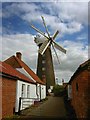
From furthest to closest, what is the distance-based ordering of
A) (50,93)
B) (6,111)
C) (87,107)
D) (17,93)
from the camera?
(50,93)
(17,93)
(6,111)
(87,107)

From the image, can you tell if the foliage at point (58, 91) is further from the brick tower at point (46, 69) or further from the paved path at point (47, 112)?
the paved path at point (47, 112)

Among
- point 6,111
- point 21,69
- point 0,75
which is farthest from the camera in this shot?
point 21,69

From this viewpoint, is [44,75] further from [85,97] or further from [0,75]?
[85,97]

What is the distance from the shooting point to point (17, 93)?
49.6ft

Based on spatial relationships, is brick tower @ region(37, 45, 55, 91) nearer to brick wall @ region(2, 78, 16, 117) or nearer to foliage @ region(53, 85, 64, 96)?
foliage @ region(53, 85, 64, 96)

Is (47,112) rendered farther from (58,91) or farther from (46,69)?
(46,69)

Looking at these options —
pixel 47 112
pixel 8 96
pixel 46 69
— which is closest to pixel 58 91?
pixel 46 69

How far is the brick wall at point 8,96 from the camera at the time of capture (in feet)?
38.6

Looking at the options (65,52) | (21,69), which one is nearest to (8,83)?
(21,69)

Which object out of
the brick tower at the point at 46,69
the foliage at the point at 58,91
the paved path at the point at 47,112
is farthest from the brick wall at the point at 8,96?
the brick tower at the point at 46,69

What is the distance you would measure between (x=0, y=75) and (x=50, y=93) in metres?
38.5

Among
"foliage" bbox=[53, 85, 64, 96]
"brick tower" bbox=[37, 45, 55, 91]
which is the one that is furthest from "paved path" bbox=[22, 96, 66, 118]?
"brick tower" bbox=[37, 45, 55, 91]

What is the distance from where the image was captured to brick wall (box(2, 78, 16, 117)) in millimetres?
11773

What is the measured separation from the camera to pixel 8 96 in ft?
41.5
